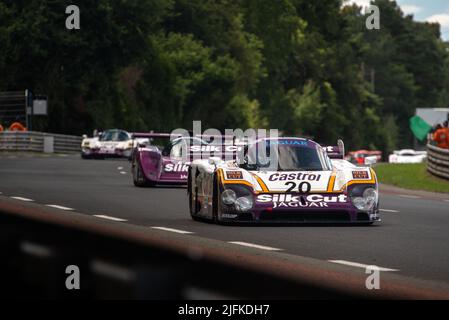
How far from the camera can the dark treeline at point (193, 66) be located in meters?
66.7

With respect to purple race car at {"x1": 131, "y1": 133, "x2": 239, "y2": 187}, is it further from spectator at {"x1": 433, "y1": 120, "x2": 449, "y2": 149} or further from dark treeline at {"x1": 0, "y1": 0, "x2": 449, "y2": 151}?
dark treeline at {"x1": 0, "y1": 0, "x2": 449, "y2": 151}

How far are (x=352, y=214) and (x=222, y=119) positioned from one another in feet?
230

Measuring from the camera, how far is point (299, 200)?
14.1m

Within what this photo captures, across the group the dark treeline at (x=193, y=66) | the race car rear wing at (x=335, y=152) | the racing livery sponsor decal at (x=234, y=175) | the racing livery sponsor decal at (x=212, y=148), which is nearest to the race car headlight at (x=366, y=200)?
the racing livery sponsor decal at (x=234, y=175)

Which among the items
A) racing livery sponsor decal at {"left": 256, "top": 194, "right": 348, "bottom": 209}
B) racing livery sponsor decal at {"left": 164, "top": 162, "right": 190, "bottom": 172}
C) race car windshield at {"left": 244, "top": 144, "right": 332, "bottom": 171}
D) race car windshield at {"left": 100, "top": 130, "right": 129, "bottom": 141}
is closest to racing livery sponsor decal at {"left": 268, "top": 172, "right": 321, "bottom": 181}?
racing livery sponsor decal at {"left": 256, "top": 194, "right": 348, "bottom": 209}

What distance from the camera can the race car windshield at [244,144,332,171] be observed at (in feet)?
48.5

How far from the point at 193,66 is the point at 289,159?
217 feet

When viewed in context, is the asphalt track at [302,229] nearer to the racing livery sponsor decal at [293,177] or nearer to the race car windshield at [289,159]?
the racing livery sponsor decal at [293,177]

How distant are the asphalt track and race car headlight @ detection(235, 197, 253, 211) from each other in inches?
8.1

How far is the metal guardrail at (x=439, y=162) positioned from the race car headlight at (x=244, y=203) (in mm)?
18949
